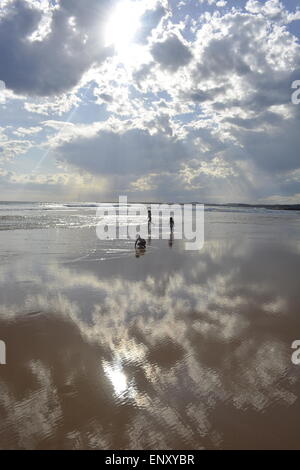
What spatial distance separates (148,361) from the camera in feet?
27.6

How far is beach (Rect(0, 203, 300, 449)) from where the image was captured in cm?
598

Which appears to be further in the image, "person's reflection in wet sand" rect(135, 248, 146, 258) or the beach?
"person's reflection in wet sand" rect(135, 248, 146, 258)

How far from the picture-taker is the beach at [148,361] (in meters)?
5.98

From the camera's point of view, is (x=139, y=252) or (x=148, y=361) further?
(x=139, y=252)

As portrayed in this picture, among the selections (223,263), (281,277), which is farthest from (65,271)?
(281,277)

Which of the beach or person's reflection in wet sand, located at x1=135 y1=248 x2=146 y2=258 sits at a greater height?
person's reflection in wet sand, located at x1=135 y1=248 x2=146 y2=258

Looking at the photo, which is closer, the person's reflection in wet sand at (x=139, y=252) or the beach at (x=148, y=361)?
the beach at (x=148, y=361)

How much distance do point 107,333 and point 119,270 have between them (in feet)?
29.5

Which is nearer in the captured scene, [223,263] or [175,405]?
[175,405]

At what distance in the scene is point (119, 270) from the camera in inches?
751

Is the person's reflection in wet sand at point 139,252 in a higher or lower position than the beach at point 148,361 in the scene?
higher

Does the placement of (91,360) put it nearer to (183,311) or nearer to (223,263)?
(183,311)
